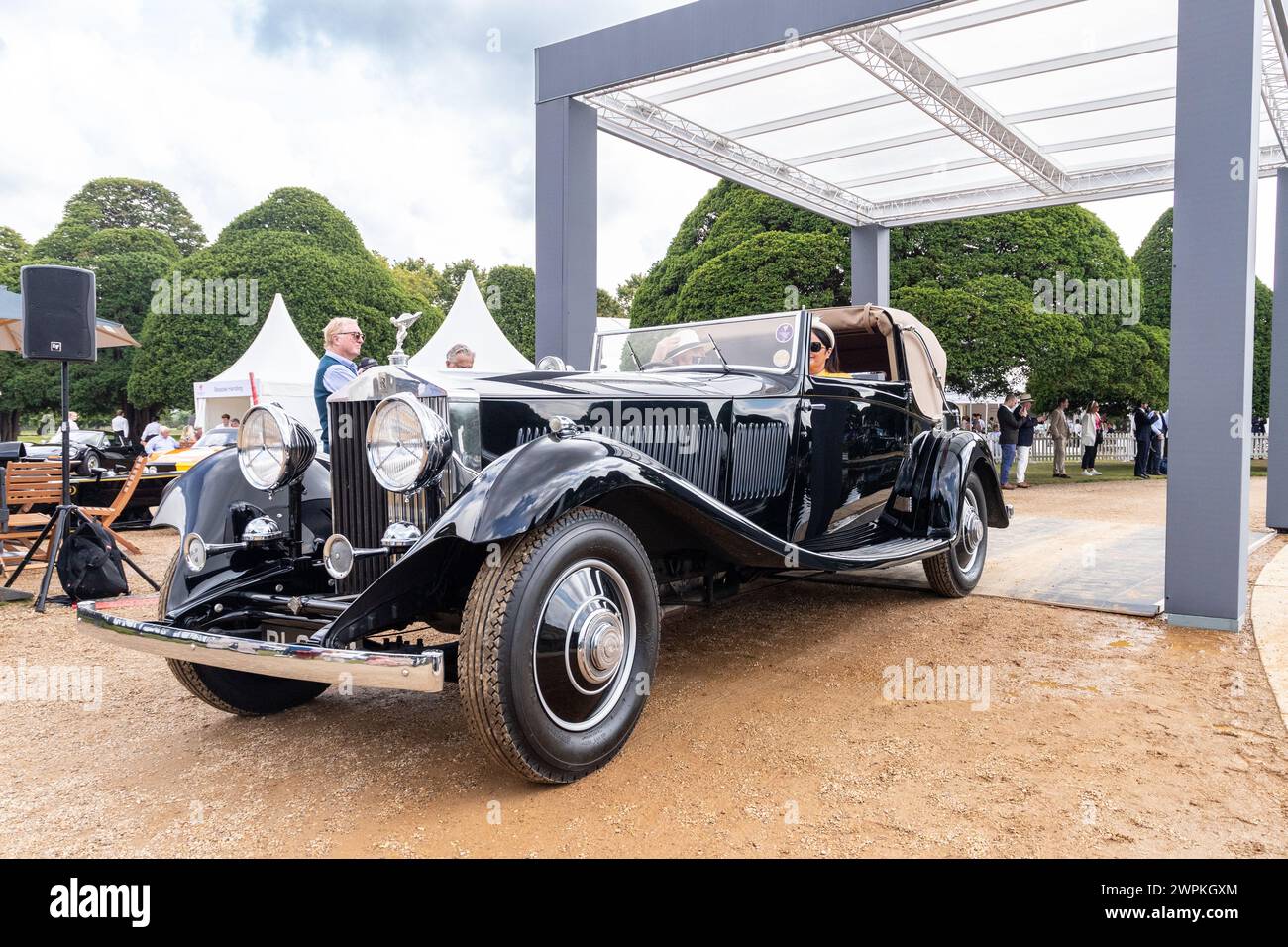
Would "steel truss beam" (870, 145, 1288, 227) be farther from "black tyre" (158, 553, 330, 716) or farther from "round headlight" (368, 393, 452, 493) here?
"black tyre" (158, 553, 330, 716)

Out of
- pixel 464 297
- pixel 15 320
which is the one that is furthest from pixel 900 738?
pixel 464 297

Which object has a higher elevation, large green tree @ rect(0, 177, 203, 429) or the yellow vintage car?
large green tree @ rect(0, 177, 203, 429)

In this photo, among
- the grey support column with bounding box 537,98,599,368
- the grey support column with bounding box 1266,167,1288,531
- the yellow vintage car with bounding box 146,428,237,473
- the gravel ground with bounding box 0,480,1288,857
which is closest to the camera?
the gravel ground with bounding box 0,480,1288,857

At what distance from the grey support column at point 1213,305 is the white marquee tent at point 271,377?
13.3 m

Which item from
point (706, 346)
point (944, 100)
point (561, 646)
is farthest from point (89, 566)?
point (944, 100)

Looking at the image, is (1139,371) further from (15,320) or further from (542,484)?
(15,320)

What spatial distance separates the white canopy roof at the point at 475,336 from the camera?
51.2 feet

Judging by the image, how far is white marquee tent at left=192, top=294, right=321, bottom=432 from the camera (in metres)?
14.8

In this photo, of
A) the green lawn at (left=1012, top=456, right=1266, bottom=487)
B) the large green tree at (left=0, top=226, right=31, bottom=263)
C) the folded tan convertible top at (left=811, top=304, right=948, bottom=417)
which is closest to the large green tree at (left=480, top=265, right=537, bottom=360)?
the large green tree at (left=0, top=226, right=31, bottom=263)

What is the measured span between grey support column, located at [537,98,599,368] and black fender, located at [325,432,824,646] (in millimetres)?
4045

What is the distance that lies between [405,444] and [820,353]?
2.71 m

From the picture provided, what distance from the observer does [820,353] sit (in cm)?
461

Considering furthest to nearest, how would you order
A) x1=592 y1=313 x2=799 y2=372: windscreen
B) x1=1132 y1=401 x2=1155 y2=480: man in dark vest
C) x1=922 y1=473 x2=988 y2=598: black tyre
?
x1=1132 y1=401 x2=1155 y2=480: man in dark vest, x1=922 y1=473 x2=988 y2=598: black tyre, x1=592 y1=313 x2=799 y2=372: windscreen
